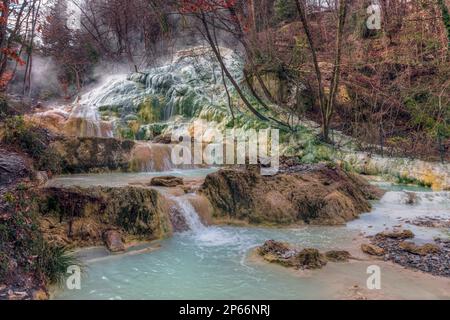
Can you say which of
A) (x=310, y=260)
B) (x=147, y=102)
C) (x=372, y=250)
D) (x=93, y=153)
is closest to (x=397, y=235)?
(x=372, y=250)

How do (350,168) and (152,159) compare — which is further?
(350,168)

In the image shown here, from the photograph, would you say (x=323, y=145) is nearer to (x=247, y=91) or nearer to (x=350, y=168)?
(x=350, y=168)

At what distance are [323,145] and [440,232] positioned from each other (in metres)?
6.36

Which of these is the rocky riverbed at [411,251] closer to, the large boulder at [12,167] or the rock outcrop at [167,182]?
the rock outcrop at [167,182]

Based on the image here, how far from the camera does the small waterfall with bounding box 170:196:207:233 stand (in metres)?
6.00

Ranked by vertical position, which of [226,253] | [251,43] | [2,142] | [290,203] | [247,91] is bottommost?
[226,253]

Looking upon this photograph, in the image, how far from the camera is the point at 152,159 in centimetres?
1002

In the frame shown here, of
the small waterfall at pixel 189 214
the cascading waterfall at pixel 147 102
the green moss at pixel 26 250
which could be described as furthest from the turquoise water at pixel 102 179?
the cascading waterfall at pixel 147 102

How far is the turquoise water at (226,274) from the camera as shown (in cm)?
359

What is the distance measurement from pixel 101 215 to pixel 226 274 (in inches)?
84.3

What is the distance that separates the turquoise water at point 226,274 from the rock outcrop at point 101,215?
0.83 feet
